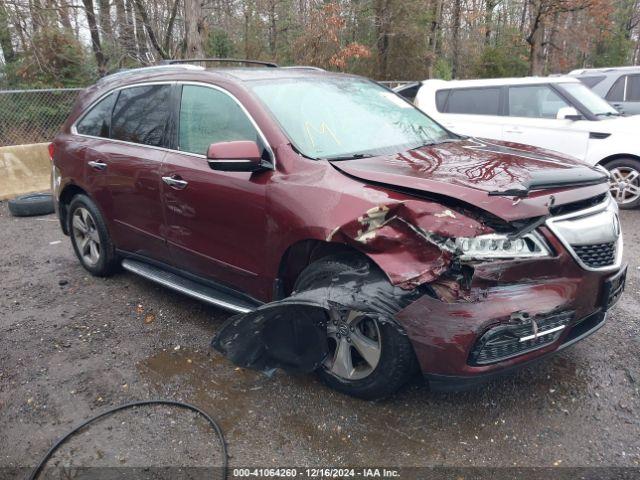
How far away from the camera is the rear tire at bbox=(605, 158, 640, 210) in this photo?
6.93 meters

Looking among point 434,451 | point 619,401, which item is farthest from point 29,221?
point 619,401

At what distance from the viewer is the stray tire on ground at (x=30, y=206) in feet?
24.3

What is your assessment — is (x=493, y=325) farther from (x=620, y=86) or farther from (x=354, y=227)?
(x=620, y=86)

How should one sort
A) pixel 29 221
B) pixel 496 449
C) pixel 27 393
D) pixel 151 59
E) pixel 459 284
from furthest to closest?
pixel 151 59
pixel 29 221
pixel 27 393
pixel 496 449
pixel 459 284

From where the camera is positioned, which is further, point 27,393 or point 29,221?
point 29,221

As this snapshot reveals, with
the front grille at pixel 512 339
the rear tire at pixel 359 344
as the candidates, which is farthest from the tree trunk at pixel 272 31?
the front grille at pixel 512 339

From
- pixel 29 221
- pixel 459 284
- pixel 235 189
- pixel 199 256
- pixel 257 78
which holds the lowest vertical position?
pixel 29 221

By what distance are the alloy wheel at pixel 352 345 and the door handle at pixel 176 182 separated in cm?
144

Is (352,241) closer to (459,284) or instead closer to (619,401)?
(459,284)

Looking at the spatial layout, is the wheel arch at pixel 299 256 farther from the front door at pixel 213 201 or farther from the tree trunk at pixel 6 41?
the tree trunk at pixel 6 41

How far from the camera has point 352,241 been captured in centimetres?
267

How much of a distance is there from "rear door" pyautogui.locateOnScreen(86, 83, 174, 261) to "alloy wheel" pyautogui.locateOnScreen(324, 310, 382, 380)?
65.5 inches

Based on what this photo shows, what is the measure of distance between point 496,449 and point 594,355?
1205mm

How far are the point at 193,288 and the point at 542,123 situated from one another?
226 inches
